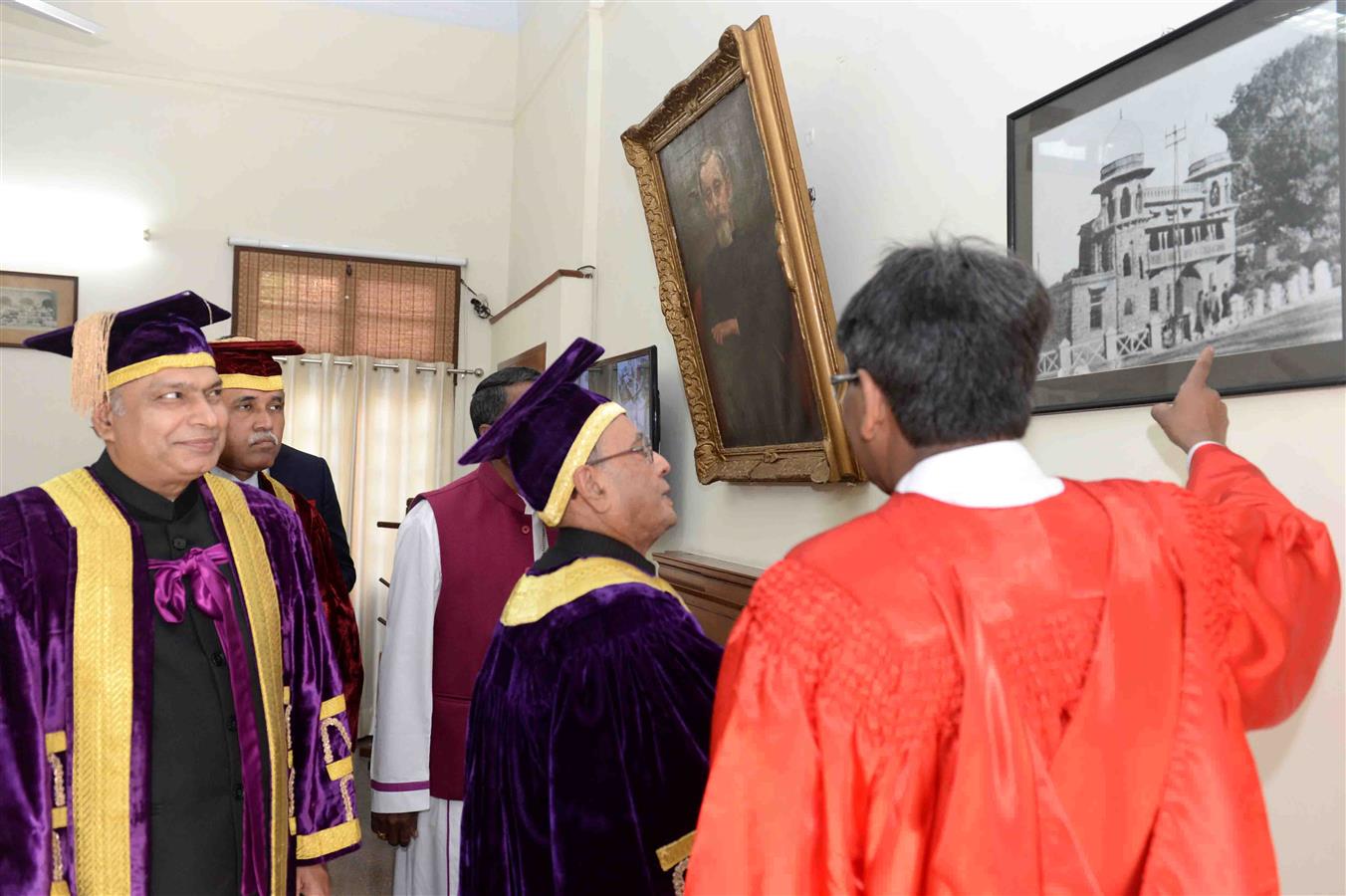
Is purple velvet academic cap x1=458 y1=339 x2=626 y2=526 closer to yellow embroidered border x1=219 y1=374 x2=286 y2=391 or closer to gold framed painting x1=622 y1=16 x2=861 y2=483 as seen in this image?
gold framed painting x1=622 y1=16 x2=861 y2=483

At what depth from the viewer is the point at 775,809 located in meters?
1.29

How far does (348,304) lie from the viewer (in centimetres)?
800

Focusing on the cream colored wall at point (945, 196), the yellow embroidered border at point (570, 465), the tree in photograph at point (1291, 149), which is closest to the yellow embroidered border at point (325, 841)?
the yellow embroidered border at point (570, 465)

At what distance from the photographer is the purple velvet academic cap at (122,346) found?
2244 mm

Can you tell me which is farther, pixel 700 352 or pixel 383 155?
pixel 383 155

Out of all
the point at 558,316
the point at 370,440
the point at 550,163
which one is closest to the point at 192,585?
the point at 558,316

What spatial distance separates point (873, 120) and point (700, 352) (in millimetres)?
1193

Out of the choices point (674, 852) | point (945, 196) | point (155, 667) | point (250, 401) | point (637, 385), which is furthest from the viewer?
point (637, 385)

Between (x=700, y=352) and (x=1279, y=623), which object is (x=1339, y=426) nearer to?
(x=1279, y=623)

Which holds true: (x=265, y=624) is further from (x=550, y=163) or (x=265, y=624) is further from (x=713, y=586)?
A: (x=550, y=163)

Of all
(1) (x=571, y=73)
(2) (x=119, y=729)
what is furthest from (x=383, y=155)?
(2) (x=119, y=729)

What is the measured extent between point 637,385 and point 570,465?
9.78 feet

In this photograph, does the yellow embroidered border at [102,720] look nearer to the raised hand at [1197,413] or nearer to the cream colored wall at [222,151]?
the raised hand at [1197,413]

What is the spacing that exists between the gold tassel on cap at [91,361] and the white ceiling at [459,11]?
6.72m
